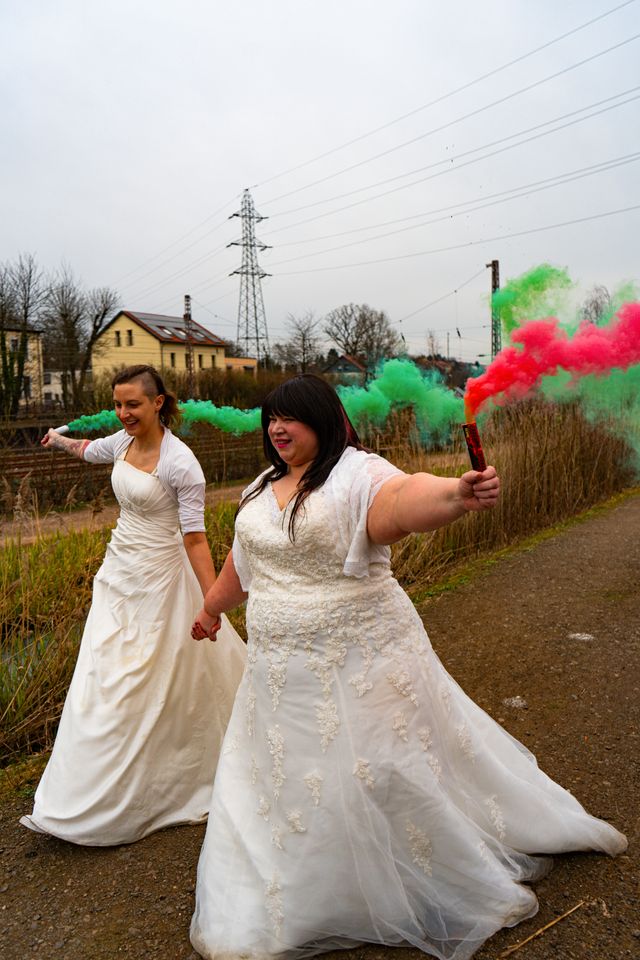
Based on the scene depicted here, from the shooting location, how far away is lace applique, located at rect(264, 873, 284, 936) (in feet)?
7.55

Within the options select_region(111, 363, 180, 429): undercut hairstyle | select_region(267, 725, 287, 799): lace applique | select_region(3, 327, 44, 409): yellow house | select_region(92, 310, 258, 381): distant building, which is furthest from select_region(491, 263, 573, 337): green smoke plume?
select_region(92, 310, 258, 381): distant building

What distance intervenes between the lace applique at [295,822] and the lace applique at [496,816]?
0.69 metres

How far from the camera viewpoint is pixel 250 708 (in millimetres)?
2604

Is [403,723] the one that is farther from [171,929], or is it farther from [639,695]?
[639,695]

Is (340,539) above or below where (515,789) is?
above

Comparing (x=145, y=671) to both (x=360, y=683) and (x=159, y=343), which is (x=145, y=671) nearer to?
(x=360, y=683)

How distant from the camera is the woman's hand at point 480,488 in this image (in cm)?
198

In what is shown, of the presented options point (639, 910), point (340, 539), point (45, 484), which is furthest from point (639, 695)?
point (45, 484)

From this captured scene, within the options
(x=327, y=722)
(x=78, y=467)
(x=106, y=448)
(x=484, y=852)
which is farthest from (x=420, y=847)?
(x=78, y=467)

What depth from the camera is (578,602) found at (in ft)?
20.9

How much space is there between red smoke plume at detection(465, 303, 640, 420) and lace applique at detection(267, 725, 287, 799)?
3.71 metres

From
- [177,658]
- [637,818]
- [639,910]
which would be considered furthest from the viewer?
[177,658]

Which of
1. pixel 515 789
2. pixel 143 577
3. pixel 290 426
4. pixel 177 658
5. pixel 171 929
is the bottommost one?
pixel 171 929

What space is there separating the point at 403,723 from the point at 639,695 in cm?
260
